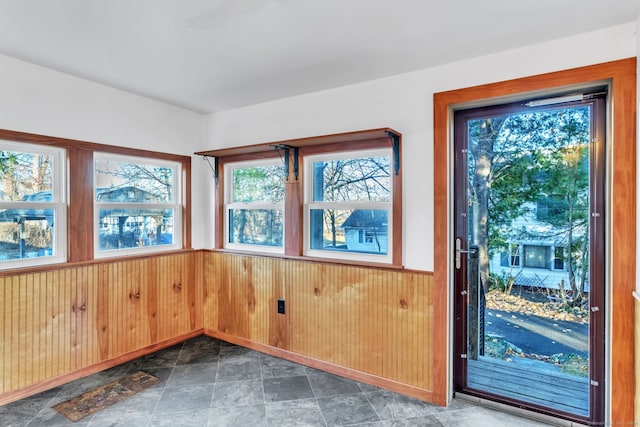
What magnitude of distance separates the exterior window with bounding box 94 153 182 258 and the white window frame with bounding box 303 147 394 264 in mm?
1446

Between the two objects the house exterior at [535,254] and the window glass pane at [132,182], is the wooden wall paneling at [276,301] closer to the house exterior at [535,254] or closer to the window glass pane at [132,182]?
the window glass pane at [132,182]

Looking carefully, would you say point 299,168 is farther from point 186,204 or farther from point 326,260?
point 186,204

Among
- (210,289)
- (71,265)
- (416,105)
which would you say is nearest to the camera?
(416,105)

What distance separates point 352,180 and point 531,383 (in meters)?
1.98

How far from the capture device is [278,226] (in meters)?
3.44

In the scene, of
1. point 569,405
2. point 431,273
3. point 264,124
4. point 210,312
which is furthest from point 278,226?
point 569,405

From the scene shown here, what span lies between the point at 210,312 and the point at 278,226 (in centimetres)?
129

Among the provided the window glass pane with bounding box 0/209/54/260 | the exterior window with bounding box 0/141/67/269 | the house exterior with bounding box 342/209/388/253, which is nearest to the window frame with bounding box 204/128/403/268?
the house exterior with bounding box 342/209/388/253

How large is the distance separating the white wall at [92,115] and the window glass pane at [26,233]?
628 mm

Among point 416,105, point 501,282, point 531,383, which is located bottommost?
point 531,383

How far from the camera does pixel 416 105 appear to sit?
2.58 meters

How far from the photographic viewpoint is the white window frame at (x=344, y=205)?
275cm

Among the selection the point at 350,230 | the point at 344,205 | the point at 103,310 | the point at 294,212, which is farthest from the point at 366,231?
the point at 103,310

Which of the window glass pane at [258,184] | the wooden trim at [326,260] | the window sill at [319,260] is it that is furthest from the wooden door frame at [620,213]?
the window glass pane at [258,184]
